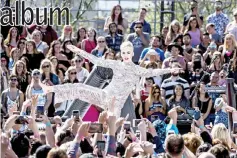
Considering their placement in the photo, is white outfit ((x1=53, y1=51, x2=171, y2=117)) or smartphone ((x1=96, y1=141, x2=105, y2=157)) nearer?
smartphone ((x1=96, y1=141, x2=105, y2=157))

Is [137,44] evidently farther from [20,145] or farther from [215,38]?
[20,145]

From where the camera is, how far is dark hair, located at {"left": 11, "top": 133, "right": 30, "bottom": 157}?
30.0 ft

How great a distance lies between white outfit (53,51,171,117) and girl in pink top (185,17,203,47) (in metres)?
5.47

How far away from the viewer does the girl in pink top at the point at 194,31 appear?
19.5m

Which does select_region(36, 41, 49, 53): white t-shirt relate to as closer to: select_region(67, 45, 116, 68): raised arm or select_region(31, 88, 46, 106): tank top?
select_region(31, 88, 46, 106): tank top

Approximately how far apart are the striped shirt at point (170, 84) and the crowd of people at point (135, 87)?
0.05 ft

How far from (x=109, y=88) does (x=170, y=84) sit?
266cm

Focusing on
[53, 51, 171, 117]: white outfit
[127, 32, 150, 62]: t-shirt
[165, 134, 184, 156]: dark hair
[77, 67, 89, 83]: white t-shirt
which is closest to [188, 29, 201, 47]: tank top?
[127, 32, 150, 62]: t-shirt

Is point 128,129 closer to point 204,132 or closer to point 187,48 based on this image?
point 204,132

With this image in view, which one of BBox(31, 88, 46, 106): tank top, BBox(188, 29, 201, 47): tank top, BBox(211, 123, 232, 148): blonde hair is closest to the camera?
BBox(211, 123, 232, 148): blonde hair

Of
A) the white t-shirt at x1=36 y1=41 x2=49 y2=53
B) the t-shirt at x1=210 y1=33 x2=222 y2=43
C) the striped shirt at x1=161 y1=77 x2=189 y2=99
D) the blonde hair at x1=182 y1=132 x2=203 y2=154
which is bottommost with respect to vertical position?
the striped shirt at x1=161 y1=77 x2=189 y2=99

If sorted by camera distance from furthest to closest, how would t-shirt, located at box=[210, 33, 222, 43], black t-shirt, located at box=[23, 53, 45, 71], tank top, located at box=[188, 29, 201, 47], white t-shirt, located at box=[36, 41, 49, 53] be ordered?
t-shirt, located at box=[210, 33, 222, 43]
tank top, located at box=[188, 29, 201, 47]
white t-shirt, located at box=[36, 41, 49, 53]
black t-shirt, located at box=[23, 53, 45, 71]

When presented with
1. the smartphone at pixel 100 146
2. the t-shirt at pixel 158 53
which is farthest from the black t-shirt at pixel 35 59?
the smartphone at pixel 100 146

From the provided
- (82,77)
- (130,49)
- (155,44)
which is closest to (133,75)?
(130,49)
